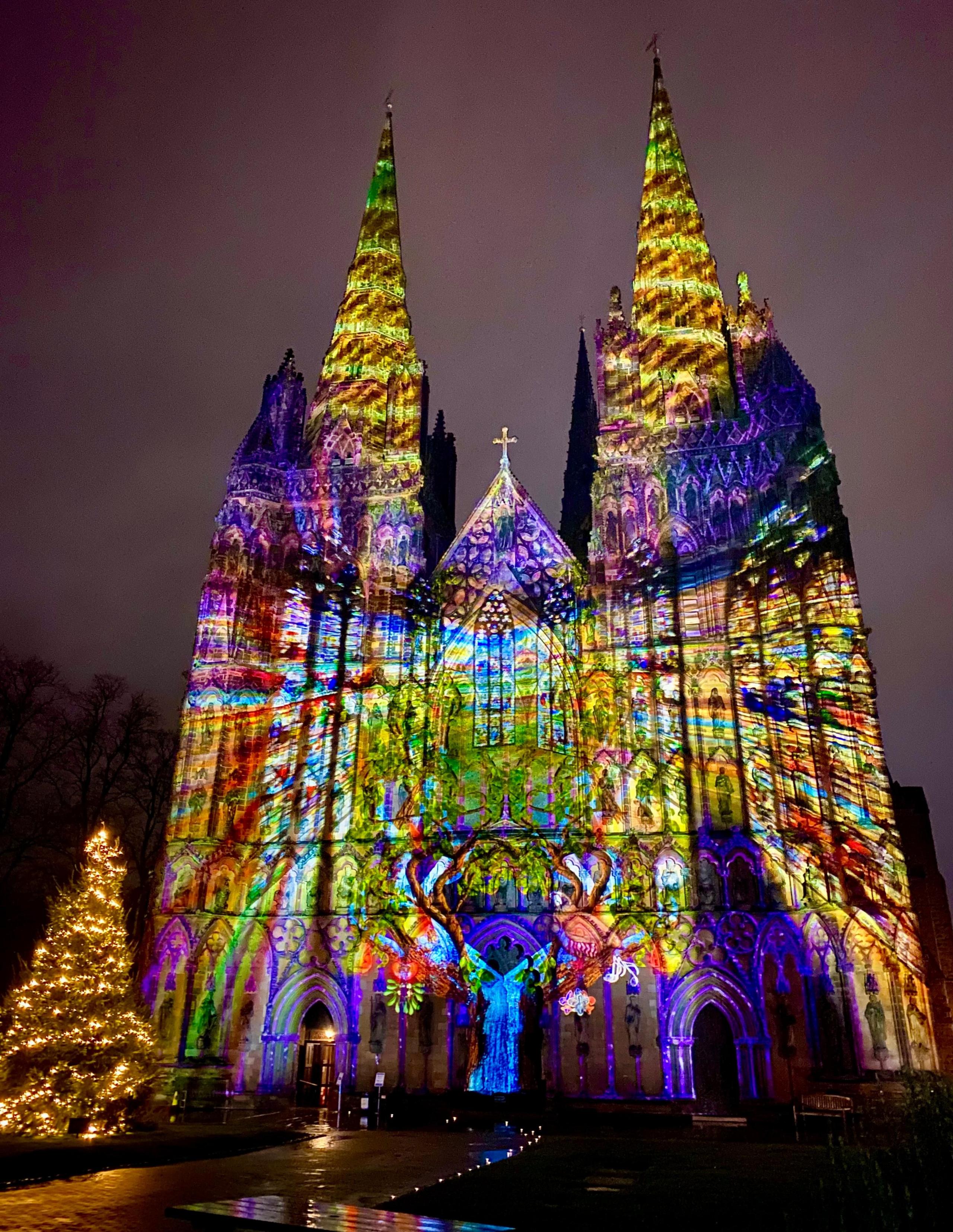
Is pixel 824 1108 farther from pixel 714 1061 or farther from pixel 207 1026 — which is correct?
pixel 207 1026

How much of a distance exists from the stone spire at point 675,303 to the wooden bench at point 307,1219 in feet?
86.9

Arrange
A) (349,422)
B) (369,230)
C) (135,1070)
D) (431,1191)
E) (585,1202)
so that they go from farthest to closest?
(369,230) < (349,422) < (135,1070) < (431,1191) < (585,1202)

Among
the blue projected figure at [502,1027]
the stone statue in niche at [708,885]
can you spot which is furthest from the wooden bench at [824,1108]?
the blue projected figure at [502,1027]

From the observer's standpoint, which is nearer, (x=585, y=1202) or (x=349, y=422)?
(x=585, y=1202)

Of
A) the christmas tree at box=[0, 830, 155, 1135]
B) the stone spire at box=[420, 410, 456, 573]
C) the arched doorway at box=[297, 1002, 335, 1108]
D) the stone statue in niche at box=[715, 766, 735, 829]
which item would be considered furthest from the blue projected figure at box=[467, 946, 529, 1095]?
the stone spire at box=[420, 410, 456, 573]

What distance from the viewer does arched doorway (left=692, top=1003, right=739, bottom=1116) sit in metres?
22.5

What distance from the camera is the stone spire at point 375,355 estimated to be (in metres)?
32.9

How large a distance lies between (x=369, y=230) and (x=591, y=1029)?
105 feet

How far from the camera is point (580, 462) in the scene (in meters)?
49.9

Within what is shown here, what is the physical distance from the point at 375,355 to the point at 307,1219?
31.7 meters

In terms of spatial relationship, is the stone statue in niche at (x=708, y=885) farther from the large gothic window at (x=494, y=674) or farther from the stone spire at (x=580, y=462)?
the stone spire at (x=580, y=462)

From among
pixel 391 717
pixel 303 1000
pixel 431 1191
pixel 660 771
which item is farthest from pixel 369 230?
pixel 431 1191

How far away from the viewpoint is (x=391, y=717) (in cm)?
2598

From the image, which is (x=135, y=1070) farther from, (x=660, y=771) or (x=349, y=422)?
(x=349, y=422)
